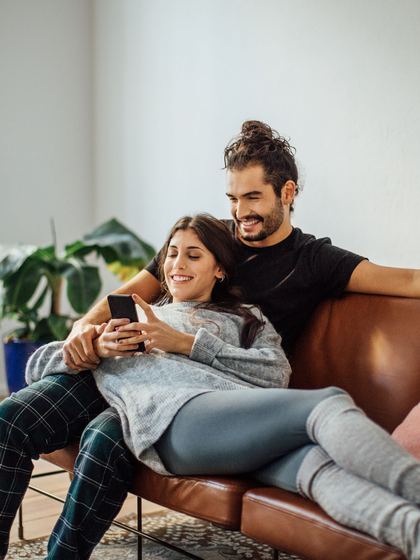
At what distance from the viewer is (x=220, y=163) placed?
10.4ft

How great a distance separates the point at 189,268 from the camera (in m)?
1.75

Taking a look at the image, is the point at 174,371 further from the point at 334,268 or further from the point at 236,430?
the point at 334,268

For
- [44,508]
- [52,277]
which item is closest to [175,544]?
[44,508]

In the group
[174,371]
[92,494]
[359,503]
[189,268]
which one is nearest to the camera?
[359,503]

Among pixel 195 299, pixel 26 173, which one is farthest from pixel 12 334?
pixel 195 299

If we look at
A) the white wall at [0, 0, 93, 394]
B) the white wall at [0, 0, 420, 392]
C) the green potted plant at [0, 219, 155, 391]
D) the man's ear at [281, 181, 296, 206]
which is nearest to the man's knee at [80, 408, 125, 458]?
the man's ear at [281, 181, 296, 206]

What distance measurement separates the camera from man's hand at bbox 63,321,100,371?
5.31ft

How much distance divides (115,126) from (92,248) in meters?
1.15

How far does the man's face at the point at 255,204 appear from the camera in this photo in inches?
74.6

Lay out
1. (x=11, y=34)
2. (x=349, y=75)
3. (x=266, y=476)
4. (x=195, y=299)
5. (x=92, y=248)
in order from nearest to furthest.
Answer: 1. (x=266, y=476)
2. (x=195, y=299)
3. (x=349, y=75)
4. (x=92, y=248)
5. (x=11, y=34)

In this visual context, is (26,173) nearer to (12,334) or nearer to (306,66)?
(12,334)

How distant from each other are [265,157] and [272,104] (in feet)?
3.35

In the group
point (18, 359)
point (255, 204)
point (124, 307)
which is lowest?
point (18, 359)

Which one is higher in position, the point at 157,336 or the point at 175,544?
the point at 157,336
